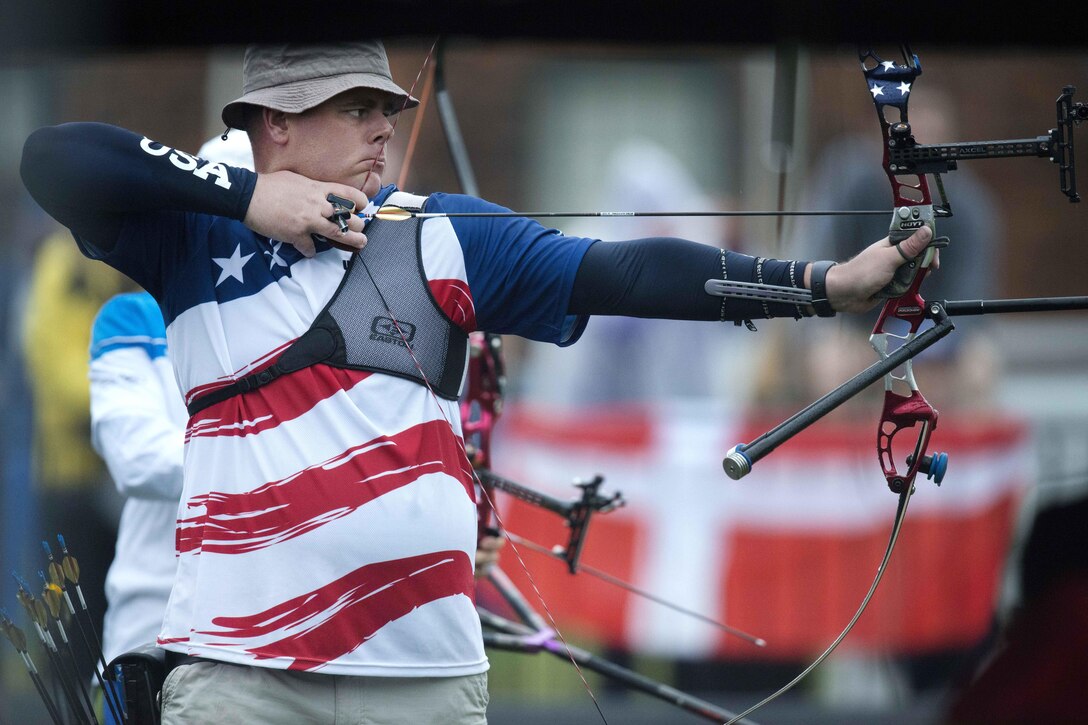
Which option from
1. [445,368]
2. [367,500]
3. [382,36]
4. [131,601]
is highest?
[382,36]

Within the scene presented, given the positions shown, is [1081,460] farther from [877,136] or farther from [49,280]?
[49,280]

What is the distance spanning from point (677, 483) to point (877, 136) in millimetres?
2374

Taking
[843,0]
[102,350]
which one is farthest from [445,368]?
[102,350]

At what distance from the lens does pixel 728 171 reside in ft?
30.8

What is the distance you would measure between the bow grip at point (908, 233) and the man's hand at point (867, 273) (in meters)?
0.01

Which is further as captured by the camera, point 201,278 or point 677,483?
point 677,483

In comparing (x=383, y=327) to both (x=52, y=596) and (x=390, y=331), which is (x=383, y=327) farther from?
(x=52, y=596)

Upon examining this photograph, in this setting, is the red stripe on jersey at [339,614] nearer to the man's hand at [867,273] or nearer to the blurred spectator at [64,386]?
the man's hand at [867,273]

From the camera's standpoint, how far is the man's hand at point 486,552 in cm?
334

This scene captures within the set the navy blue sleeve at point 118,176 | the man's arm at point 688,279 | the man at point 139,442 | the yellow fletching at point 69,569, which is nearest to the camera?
the man's arm at point 688,279

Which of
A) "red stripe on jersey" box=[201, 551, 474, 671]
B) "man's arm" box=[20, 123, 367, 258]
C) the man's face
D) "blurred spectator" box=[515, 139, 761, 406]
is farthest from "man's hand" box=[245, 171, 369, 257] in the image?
"blurred spectator" box=[515, 139, 761, 406]

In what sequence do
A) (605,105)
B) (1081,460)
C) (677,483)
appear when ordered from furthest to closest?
(605,105), (1081,460), (677,483)

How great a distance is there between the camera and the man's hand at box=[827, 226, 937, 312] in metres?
2.35

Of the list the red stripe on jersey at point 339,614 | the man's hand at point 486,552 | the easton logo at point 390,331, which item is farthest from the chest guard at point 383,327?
the man's hand at point 486,552
